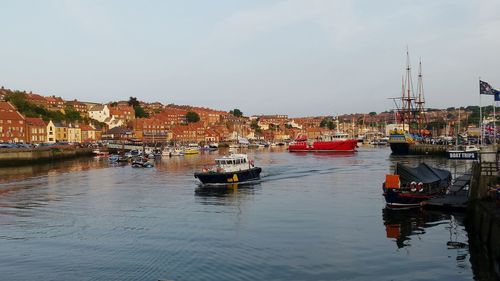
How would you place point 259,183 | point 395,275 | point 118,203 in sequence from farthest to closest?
point 259,183
point 118,203
point 395,275

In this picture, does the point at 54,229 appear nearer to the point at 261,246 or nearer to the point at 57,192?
the point at 261,246

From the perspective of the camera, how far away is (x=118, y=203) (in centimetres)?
4250

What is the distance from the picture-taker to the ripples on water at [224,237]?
21.8 meters

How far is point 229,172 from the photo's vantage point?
53.1m

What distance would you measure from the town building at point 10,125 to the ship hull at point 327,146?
242ft

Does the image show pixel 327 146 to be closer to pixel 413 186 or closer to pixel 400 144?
pixel 400 144

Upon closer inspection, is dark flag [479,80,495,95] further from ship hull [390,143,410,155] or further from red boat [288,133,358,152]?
red boat [288,133,358,152]

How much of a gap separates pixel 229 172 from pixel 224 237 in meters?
25.1

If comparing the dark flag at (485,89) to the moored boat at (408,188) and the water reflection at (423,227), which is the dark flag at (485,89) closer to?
the moored boat at (408,188)

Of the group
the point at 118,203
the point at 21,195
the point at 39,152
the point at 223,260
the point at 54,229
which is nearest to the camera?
the point at 223,260

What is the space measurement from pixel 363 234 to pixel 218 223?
924 cm

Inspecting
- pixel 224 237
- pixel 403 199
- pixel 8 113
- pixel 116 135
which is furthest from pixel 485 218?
pixel 116 135

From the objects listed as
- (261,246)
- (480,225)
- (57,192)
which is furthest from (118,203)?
(480,225)

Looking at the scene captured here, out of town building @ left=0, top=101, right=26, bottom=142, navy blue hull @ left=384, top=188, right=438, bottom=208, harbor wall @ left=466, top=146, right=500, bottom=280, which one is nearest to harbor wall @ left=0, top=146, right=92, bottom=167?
town building @ left=0, top=101, right=26, bottom=142
